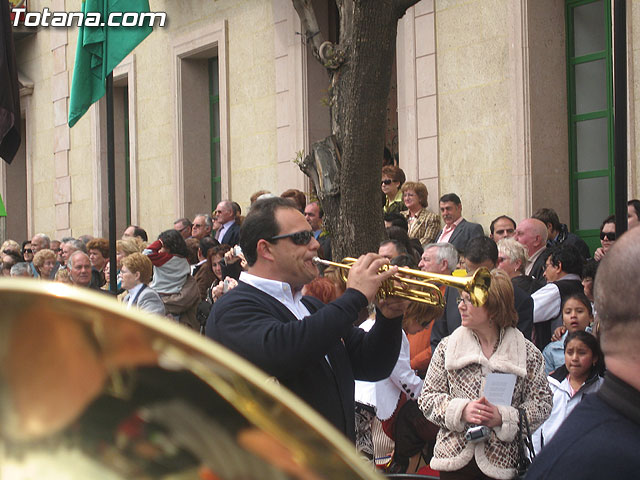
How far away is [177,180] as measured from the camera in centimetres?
1612

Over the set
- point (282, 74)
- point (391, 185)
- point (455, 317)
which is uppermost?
point (282, 74)

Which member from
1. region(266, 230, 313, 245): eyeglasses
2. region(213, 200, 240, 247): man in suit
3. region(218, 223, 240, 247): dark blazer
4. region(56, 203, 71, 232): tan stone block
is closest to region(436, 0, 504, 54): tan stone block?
region(213, 200, 240, 247): man in suit

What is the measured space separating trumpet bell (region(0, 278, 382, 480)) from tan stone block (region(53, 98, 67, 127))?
19781 mm

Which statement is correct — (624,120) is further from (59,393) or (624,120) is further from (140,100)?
(140,100)

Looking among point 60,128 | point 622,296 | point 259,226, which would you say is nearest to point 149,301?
point 259,226

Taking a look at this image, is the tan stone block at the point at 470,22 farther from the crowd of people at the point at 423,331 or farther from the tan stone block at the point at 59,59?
the tan stone block at the point at 59,59

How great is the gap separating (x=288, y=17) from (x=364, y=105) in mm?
7867

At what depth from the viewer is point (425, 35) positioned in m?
11.4

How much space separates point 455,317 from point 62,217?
1583cm

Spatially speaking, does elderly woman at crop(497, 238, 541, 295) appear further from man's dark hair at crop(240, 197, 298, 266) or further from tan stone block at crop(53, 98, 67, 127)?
tan stone block at crop(53, 98, 67, 127)

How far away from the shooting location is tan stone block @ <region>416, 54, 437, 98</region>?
11273 mm

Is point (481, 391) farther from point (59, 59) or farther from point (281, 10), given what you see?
point (59, 59)

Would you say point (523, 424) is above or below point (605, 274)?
below

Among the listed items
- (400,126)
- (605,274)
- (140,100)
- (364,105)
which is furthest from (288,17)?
(605,274)
